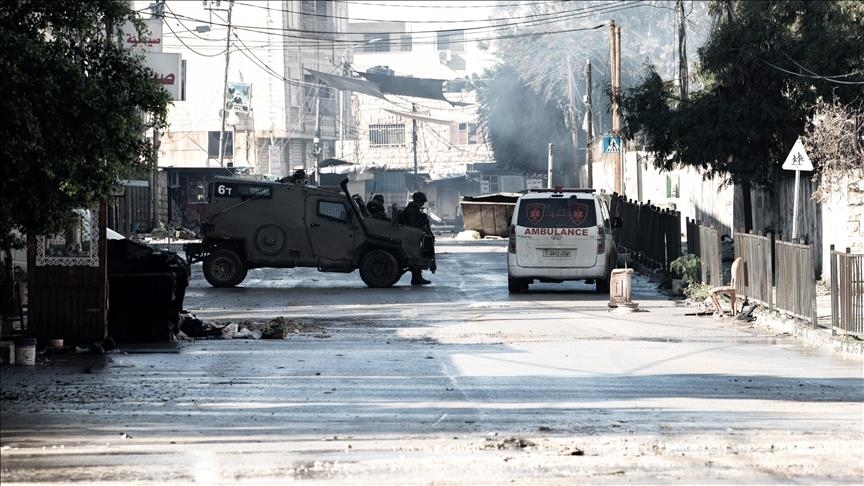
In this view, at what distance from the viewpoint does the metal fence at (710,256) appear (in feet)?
75.2

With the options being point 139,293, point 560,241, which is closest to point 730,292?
point 560,241

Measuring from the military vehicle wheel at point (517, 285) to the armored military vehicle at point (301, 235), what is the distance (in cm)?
221

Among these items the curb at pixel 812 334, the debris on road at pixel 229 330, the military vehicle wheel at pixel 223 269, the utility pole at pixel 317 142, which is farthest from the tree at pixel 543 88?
the debris on road at pixel 229 330

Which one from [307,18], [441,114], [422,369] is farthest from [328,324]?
[441,114]

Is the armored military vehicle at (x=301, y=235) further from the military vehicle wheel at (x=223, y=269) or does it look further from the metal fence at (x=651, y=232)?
the metal fence at (x=651, y=232)

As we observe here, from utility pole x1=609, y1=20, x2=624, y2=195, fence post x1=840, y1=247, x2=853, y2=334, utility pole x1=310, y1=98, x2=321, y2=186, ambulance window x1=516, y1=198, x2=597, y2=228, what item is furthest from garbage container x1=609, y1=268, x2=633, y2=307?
utility pole x1=310, y1=98, x2=321, y2=186

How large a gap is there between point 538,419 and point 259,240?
16.7 meters

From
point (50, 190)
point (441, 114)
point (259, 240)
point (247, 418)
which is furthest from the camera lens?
point (441, 114)

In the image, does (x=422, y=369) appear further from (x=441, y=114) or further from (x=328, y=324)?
(x=441, y=114)

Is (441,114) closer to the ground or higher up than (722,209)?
higher up

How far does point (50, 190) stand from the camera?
12.5 meters

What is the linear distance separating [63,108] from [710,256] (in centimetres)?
1416

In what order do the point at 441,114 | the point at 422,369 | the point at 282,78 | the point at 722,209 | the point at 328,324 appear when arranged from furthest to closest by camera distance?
1. the point at 441,114
2. the point at 282,78
3. the point at 722,209
4. the point at 328,324
5. the point at 422,369

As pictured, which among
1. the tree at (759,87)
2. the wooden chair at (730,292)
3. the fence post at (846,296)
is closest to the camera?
the fence post at (846,296)
